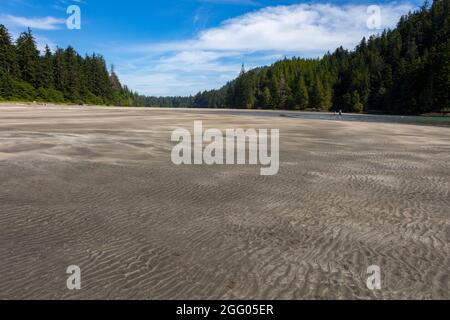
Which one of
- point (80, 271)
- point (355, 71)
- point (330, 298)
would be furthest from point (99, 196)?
point (355, 71)

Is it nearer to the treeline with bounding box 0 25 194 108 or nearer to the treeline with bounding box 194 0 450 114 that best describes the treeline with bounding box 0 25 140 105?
the treeline with bounding box 0 25 194 108

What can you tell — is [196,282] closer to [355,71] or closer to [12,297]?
[12,297]


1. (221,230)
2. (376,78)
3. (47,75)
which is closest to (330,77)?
(376,78)

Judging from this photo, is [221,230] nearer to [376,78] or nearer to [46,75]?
[46,75]

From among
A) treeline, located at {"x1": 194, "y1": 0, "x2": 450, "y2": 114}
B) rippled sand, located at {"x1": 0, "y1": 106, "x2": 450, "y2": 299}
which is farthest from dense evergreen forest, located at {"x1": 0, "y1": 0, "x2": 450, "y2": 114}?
rippled sand, located at {"x1": 0, "y1": 106, "x2": 450, "y2": 299}

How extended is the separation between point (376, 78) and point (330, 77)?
22136 mm

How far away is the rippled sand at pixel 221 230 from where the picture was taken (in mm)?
4266

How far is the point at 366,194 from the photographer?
847cm

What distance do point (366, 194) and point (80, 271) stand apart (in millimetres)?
6936

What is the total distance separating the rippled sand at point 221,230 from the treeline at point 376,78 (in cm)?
8742

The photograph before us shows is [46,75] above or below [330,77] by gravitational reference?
below

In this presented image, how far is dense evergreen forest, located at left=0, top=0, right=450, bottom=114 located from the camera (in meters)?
85.7

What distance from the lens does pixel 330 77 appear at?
143 m

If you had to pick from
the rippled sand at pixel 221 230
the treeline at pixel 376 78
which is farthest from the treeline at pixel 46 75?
the rippled sand at pixel 221 230
